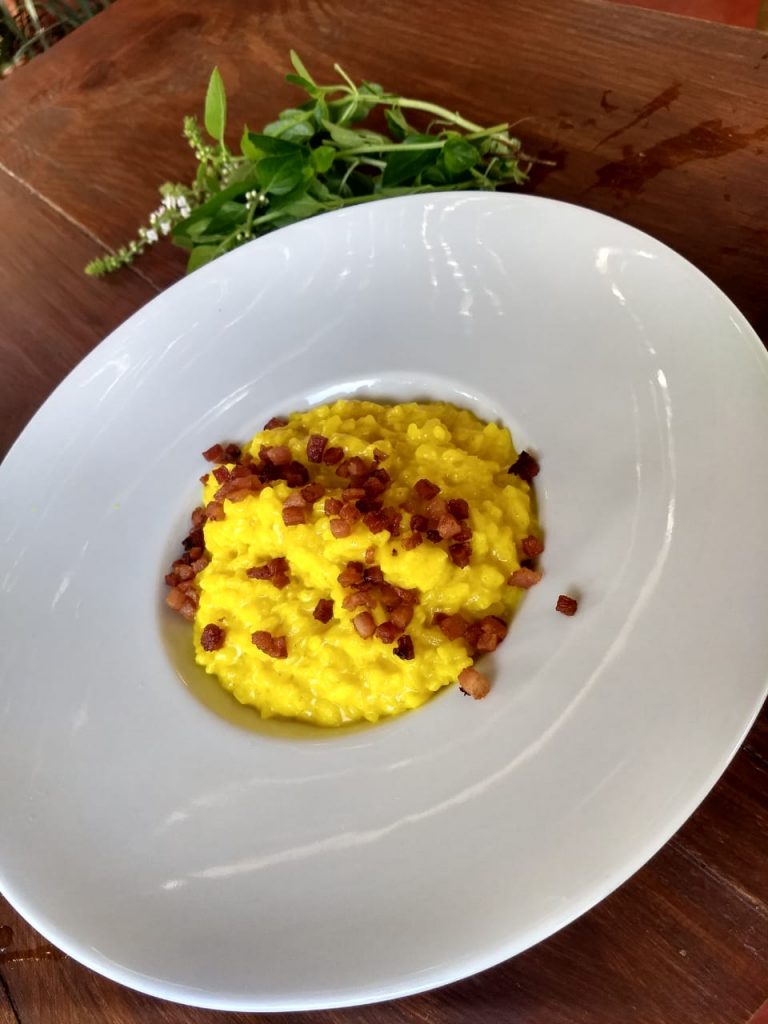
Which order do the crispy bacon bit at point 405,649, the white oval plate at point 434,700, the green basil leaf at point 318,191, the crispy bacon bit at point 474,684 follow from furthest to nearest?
1. the green basil leaf at point 318,191
2. the crispy bacon bit at point 405,649
3. the crispy bacon bit at point 474,684
4. the white oval plate at point 434,700

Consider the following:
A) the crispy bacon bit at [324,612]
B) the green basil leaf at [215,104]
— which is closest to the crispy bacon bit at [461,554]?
the crispy bacon bit at [324,612]

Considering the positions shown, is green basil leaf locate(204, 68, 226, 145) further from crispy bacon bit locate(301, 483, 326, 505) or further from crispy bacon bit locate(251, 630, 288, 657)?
crispy bacon bit locate(251, 630, 288, 657)

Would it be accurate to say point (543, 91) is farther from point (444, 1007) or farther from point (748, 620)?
point (444, 1007)

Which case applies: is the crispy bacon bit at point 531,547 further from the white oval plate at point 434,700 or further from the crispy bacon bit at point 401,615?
the crispy bacon bit at point 401,615

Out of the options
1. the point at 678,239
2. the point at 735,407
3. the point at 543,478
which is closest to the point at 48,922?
the point at 543,478

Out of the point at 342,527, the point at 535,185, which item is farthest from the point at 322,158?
the point at 342,527

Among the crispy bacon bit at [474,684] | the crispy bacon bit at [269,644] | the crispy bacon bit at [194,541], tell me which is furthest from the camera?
the crispy bacon bit at [194,541]

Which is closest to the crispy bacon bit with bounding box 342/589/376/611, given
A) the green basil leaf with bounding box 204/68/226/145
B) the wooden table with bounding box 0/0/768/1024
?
the wooden table with bounding box 0/0/768/1024
